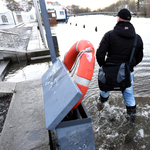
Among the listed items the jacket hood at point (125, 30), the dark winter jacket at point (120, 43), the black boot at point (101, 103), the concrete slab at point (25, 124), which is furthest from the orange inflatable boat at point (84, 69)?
the black boot at point (101, 103)

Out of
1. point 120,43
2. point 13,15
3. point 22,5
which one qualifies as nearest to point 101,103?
point 120,43

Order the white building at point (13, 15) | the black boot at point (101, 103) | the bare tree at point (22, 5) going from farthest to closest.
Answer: the bare tree at point (22, 5), the white building at point (13, 15), the black boot at point (101, 103)

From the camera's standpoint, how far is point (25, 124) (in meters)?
1.98

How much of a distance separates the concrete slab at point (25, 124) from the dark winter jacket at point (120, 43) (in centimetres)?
149

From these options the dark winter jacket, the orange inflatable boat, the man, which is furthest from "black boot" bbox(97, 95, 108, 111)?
the orange inflatable boat

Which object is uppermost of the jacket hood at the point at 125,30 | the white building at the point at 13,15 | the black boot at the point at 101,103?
the white building at the point at 13,15

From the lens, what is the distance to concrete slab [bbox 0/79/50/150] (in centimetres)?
166

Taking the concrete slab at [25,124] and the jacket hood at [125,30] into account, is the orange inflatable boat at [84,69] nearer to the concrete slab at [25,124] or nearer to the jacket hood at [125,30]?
the jacket hood at [125,30]

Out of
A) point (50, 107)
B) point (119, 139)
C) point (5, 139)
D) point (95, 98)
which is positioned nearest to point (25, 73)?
point (95, 98)

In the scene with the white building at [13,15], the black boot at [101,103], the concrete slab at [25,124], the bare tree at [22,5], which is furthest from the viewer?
the bare tree at [22,5]

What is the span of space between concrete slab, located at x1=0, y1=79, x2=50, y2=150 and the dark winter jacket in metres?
1.49

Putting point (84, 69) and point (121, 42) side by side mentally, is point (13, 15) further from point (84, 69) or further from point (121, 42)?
point (84, 69)

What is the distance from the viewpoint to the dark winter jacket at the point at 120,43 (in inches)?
70.7

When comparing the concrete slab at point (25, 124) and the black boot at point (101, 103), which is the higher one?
the concrete slab at point (25, 124)
